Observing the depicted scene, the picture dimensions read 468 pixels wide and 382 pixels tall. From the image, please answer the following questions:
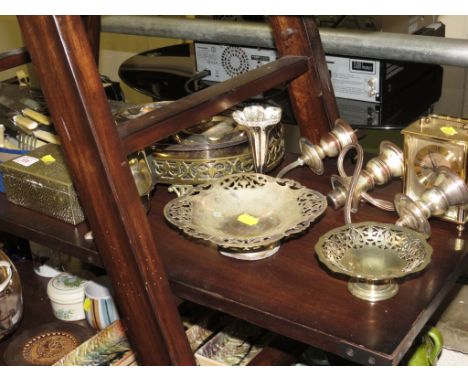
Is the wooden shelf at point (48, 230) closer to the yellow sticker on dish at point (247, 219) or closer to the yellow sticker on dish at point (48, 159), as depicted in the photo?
the yellow sticker on dish at point (48, 159)

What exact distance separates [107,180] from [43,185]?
278 mm

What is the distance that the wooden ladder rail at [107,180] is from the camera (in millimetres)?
706

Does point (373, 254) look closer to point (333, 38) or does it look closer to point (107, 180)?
point (107, 180)

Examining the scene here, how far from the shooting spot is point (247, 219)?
0.91m

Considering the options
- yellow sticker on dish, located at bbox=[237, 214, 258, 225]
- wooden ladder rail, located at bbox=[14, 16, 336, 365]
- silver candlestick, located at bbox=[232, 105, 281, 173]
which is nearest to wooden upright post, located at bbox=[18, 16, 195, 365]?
wooden ladder rail, located at bbox=[14, 16, 336, 365]

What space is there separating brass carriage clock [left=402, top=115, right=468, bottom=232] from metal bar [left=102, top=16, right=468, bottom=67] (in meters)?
0.19

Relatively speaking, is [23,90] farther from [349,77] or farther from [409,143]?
[409,143]

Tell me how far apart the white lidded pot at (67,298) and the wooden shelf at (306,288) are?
0.29 meters

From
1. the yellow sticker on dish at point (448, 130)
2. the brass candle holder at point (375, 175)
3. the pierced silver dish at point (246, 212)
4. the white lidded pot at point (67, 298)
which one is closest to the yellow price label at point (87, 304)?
the white lidded pot at point (67, 298)

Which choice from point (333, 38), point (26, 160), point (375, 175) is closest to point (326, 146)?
point (375, 175)

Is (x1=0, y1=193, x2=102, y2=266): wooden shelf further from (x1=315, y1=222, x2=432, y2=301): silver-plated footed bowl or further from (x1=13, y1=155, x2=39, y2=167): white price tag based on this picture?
(x1=315, y1=222, x2=432, y2=301): silver-plated footed bowl

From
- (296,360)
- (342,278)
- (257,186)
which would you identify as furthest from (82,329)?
(342,278)

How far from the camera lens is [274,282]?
2.69 feet
